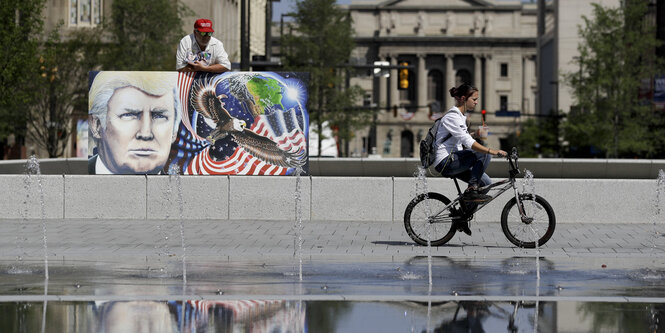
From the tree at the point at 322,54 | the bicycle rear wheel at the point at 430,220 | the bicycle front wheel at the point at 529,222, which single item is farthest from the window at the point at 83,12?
the bicycle front wheel at the point at 529,222

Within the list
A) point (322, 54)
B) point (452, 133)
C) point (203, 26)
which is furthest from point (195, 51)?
point (322, 54)

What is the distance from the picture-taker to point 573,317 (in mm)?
7230

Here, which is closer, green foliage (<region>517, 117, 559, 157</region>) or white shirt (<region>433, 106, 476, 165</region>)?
white shirt (<region>433, 106, 476, 165</region>)

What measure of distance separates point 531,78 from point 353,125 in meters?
86.9

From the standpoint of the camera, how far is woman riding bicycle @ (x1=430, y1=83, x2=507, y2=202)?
12320mm

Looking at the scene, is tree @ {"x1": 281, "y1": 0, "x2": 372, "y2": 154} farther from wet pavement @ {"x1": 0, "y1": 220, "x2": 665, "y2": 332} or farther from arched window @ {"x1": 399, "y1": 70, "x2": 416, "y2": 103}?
arched window @ {"x1": 399, "y1": 70, "x2": 416, "y2": 103}

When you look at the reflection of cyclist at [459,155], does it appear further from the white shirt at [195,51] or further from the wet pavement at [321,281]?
the white shirt at [195,51]

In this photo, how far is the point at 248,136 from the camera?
1583 cm

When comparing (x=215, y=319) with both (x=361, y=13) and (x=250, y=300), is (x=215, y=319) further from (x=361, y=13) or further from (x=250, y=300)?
(x=361, y=13)

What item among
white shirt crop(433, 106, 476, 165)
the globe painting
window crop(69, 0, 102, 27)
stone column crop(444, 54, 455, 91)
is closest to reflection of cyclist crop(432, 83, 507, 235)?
white shirt crop(433, 106, 476, 165)

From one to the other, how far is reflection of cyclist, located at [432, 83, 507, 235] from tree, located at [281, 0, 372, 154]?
45.8 meters

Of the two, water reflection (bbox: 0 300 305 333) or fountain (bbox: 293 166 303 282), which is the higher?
fountain (bbox: 293 166 303 282)

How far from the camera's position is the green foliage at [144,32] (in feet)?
161

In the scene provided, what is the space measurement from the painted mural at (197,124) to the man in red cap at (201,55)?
19 cm
